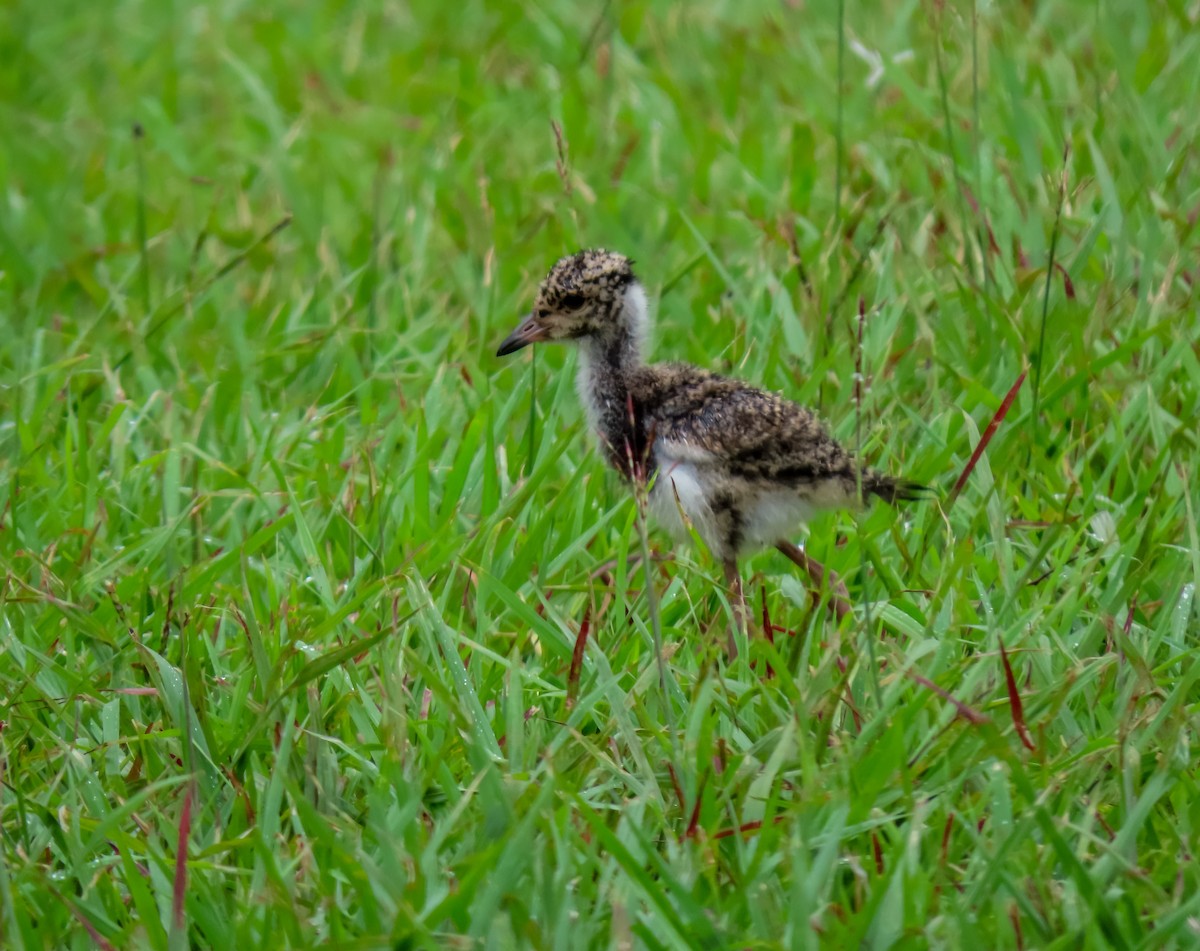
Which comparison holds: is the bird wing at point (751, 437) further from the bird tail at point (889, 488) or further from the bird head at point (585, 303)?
the bird head at point (585, 303)

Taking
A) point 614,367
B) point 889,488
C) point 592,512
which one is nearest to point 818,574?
point 889,488

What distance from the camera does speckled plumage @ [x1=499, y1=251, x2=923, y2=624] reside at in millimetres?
4301

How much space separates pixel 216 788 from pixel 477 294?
2989 millimetres

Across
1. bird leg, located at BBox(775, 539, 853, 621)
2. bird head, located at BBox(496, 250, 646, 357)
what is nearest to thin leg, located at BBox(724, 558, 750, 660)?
bird leg, located at BBox(775, 539, 853, 621)

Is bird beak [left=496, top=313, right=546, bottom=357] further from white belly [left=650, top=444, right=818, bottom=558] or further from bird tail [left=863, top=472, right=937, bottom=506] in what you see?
bird tail [left=863, top=472, right=937, bottom=506]

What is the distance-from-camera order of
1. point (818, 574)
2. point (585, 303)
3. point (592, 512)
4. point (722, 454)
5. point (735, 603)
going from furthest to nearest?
point (585, 303)
point (592, 512)
point (818, 574)
point (722, 454)
point (735, 603)

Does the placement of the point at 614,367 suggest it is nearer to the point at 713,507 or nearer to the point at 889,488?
the point at 713,507

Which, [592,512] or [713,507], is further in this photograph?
[592,512]

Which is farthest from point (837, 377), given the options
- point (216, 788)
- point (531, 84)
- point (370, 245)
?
point (531, 84)

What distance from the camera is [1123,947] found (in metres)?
2.96

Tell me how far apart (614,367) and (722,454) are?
638 millimetres

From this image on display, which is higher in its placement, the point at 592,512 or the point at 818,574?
the point at 592,512

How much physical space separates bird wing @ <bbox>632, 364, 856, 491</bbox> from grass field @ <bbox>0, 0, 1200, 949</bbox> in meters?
0.28

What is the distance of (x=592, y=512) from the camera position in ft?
15.4
